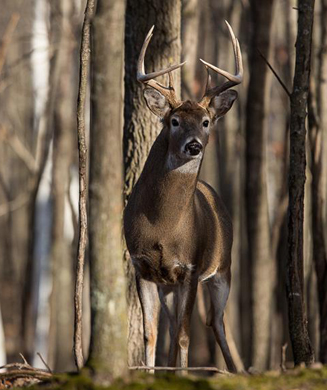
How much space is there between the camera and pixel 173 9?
365 inches

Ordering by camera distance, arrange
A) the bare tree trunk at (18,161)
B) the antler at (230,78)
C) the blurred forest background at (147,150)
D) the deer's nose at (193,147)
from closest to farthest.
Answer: the blurred forest background at (147,150)
the antler at (230,78)
the deer's nose at (193,147)
the bare tree trunk at (18,161)

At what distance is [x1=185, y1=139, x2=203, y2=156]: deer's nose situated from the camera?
24.9 feet

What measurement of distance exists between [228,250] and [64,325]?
407 inches

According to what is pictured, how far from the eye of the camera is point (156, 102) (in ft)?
26.3

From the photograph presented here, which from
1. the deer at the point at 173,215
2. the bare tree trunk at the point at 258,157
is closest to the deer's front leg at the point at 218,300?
the deer at the point at 173,215

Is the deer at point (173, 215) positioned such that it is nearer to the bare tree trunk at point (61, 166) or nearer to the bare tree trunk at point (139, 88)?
the bare tree trunk at point (139, 88)

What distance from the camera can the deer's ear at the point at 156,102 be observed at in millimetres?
7957

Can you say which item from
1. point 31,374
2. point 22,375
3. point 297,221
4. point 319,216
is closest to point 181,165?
point 297,221

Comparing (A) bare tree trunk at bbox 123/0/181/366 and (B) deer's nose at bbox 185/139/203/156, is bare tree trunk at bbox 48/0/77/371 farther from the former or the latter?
(B) deer's nose at bbox 185/139/203/156

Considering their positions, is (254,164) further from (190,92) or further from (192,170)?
(192,170)

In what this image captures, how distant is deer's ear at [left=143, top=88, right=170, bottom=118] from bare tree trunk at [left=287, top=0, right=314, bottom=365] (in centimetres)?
134

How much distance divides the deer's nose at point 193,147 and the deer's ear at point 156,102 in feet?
1.91

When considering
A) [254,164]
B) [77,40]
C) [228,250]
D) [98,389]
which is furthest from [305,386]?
[77,40]

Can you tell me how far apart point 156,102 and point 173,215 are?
3.45 ft
